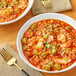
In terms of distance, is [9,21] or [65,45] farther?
[9,21]

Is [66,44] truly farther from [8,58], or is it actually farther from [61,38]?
[8,58]

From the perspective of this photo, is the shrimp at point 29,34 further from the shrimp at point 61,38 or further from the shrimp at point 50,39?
the shrimp at point 61,38

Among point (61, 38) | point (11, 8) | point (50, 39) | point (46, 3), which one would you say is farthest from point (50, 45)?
point (11, 8)

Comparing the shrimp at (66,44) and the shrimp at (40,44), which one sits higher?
the shrimp at (40,44)

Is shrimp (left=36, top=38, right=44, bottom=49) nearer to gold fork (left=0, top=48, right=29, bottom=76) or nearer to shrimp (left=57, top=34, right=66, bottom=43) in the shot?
shrimp (left=57, top=34, right=66, bottom=43)

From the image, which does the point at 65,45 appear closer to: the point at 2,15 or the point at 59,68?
the point at 59,68

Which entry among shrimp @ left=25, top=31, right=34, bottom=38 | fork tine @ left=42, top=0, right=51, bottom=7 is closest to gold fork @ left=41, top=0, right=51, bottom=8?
fork tine @ left=42, top=0, right=51, bottom=7

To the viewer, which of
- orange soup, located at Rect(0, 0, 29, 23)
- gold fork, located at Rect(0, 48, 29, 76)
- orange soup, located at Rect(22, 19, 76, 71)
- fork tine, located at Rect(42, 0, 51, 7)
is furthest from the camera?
fork tine, located at Rect(42, 0, 51, 7)

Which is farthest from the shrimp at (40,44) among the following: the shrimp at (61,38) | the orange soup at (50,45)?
the shrimp at (61,38)

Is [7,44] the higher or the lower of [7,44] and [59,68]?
the higher

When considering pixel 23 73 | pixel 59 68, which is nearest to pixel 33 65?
pixel 23 73

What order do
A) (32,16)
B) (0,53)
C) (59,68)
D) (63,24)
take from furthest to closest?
(32,16)
(63,24)
(0,53)
(59,68)
